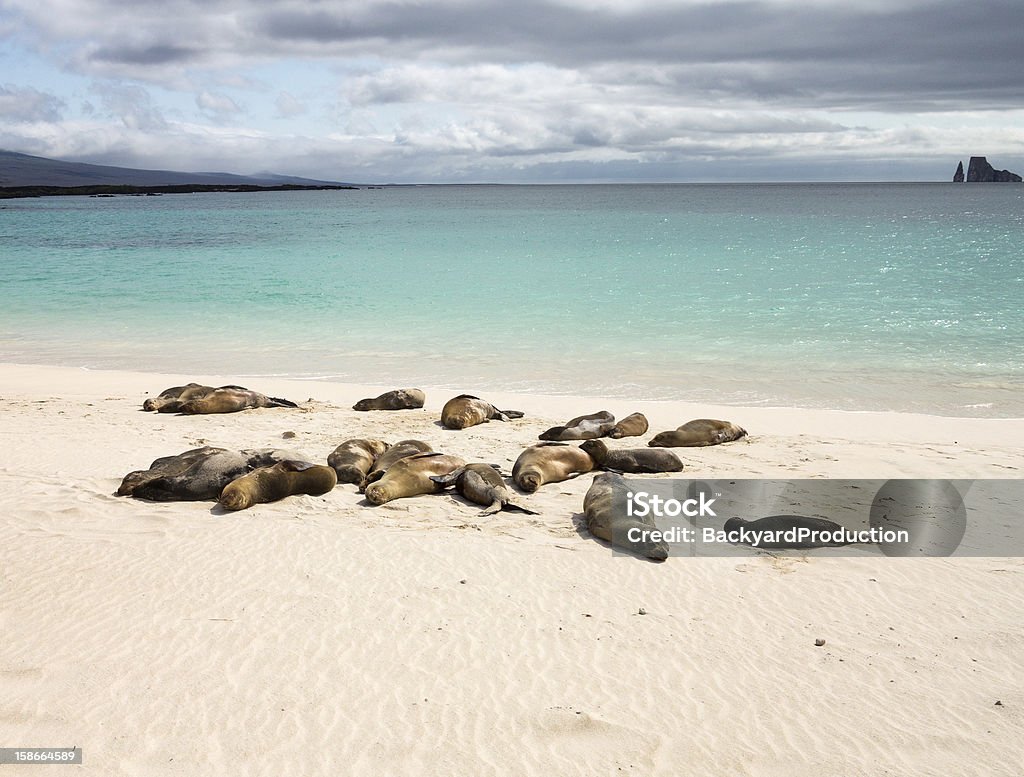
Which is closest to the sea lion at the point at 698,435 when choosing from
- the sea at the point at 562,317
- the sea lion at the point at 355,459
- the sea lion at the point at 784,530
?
the sea lion at the point at 784,530

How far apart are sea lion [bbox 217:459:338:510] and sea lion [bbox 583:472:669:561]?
7.71ft

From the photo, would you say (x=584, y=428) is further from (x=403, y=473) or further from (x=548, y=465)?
(x=403, y=473)

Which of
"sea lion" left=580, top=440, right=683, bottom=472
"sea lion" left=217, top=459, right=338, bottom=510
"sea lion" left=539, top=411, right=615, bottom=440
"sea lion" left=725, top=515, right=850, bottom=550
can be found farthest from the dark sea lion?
"sea lion" left=725, top=515, right=850, bottom=550

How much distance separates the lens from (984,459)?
8352mm

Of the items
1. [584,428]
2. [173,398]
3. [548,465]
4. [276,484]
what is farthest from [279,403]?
[548,465]

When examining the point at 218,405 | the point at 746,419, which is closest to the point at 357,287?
the point at 218,405

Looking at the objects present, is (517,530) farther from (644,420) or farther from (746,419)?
(746,419)

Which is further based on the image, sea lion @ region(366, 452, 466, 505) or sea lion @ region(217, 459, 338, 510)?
sea lion @ region(366, 452, 466, 505)

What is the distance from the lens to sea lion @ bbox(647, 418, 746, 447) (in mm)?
8930

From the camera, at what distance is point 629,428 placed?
9391 millimetres

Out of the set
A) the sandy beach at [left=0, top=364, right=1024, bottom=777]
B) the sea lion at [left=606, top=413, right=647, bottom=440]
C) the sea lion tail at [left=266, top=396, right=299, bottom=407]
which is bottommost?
the sandy beach at [left=0, top=364, right=1024, bottom=777]

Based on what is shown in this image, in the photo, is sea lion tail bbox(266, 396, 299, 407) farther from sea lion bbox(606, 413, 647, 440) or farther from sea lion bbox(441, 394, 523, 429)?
sea lion bbox(606, 413, 647, 440)

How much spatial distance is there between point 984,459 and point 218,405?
892 centimetres

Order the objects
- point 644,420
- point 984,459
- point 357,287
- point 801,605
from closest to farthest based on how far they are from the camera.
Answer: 1. point 801,605
2. point 984,459
3. point 644,420
4. point 357,287
